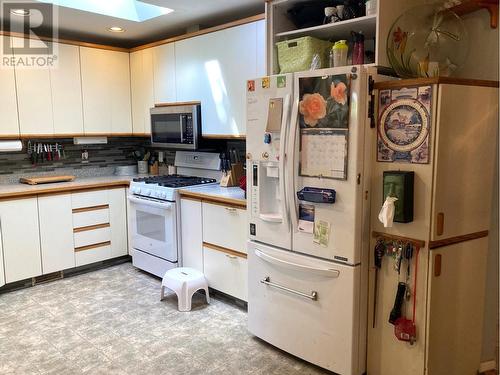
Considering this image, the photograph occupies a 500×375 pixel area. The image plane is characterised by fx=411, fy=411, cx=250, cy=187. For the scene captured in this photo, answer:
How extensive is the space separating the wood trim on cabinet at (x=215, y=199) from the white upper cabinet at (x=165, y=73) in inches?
40.6

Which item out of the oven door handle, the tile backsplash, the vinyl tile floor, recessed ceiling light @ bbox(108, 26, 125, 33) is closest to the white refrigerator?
the vinyl tile floor

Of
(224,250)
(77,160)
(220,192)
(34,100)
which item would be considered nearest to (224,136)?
(220,192)

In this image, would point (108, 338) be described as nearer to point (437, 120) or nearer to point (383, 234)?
point (383, 234)

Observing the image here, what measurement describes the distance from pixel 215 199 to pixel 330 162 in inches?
48.3

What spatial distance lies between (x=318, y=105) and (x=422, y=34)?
72 cm

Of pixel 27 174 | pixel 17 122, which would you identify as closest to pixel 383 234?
pixel 17 122

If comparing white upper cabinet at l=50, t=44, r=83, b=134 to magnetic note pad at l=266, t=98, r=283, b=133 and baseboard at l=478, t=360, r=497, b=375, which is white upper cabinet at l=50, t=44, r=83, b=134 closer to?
magnetic note pad at l=266, t=98, r=283, b=133

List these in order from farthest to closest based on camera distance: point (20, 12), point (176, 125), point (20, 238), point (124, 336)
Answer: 1. point (176, 125)
2. point (20, 238)
3. point (20, 12)
4. point (124, 336)

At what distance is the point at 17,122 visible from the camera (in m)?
3.63

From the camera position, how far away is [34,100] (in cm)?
372

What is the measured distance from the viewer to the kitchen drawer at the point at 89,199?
376 centimetres

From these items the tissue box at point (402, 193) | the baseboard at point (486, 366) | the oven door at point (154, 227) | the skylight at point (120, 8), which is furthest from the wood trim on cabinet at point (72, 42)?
the baseboard at point (486, 366)

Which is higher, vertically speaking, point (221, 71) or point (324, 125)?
point (221, 71)

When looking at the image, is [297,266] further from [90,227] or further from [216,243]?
[90,227]
